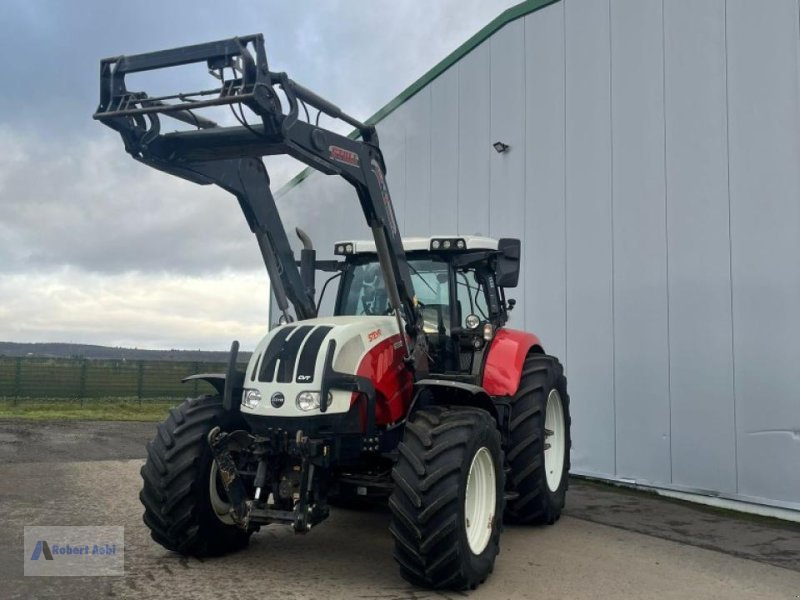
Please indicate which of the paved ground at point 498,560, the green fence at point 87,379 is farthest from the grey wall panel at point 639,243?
the green fence at point 87,379

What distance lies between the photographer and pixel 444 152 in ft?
44.3

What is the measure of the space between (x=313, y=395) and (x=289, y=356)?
15.2 inches

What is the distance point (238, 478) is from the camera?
17.8ft

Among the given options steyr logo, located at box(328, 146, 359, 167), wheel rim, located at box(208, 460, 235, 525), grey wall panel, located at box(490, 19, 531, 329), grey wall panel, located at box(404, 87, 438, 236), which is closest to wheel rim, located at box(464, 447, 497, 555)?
wheel rim, located at box(208, 460, 235, 525)

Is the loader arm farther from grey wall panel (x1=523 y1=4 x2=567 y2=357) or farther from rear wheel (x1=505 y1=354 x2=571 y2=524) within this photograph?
grey wall panel (x1=523 y1=4 x2=567 y2=357)

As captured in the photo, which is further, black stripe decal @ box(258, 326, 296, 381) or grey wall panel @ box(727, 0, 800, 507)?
grey wall panel @ box(727, 0, 800, 507)

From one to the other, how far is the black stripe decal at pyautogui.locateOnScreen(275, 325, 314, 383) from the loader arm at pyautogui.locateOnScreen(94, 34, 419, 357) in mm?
757

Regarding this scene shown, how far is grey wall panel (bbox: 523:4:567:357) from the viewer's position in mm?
11047

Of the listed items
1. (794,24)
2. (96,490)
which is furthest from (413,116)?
(96,490)

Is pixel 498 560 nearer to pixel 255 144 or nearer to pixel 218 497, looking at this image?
pixel 218 497

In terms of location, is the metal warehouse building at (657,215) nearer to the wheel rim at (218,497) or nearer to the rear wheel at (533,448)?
the rear wheel at (533,448)

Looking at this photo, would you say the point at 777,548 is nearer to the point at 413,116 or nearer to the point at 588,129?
the point at 588,129

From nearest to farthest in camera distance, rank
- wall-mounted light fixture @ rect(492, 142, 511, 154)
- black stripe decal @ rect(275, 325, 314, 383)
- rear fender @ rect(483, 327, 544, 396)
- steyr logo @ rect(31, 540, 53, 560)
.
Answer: black stripe decal @ rect(275, 325, 314, 383) → steyr logo @ rect(31, 540, 53, 560) → rear fender @ rect(483, 327, 544, 396) → wall-mounted light fixture @ rect(492, 142, 511, 154)

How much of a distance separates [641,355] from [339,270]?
451 centimetres
